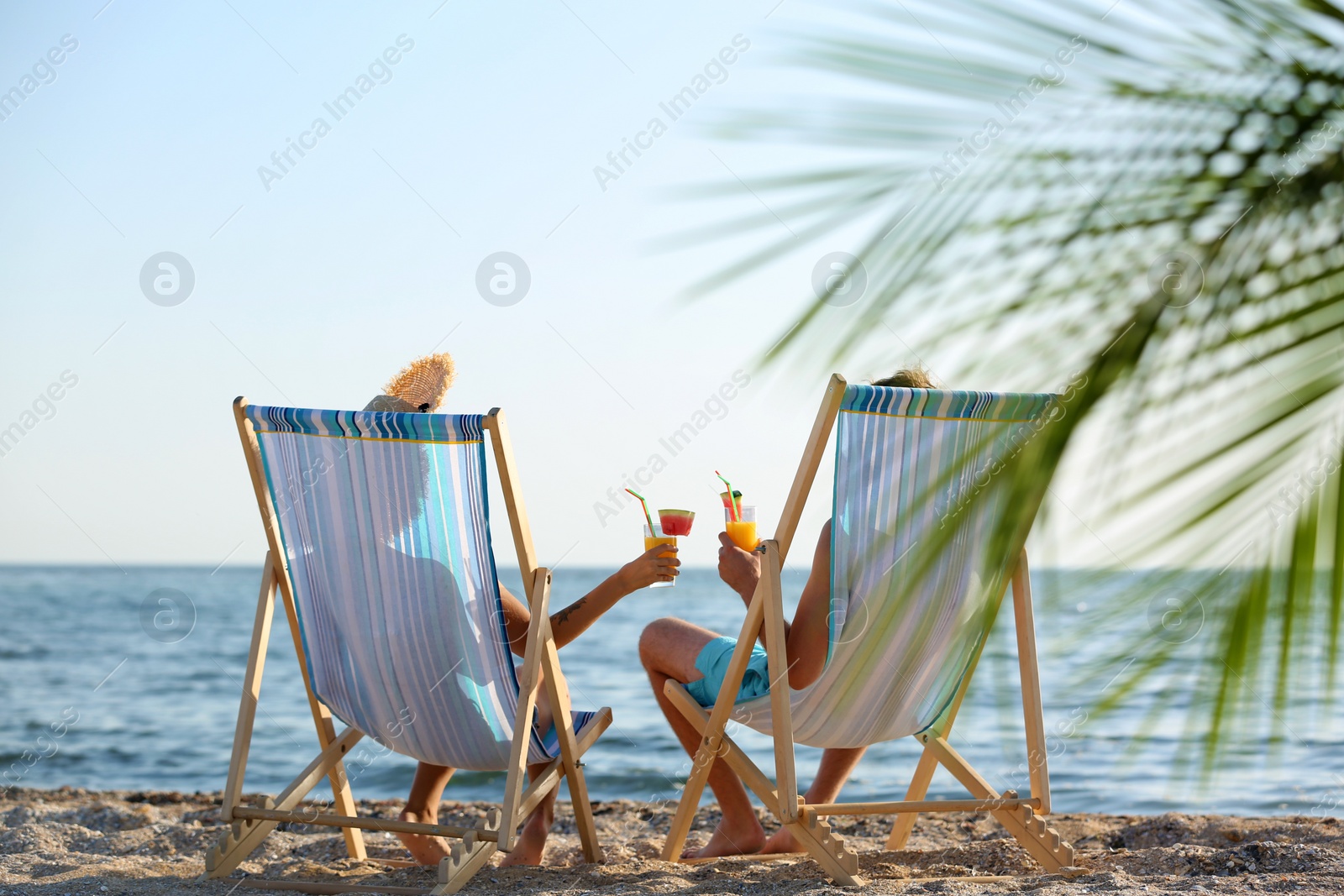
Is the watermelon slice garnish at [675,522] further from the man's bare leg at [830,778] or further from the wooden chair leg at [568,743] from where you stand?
the man's bare leg at [830,778]

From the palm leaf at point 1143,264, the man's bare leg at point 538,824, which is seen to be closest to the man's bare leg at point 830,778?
the man's bare leg at point 538,824

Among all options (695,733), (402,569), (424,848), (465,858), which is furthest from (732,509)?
(424,848)

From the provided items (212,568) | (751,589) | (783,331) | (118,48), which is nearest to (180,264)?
(751,589)

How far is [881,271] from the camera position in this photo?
44 centimetres

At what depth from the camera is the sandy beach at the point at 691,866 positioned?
8.36 feet

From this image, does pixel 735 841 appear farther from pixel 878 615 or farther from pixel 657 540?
pixel 878 615

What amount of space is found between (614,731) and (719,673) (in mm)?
5016

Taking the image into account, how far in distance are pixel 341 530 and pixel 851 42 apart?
2376 mm

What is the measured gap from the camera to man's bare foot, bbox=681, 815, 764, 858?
10.1 ft

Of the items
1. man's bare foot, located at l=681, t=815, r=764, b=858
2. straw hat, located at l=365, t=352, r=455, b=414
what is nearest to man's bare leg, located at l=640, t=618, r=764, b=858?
man's bare foot, located at l=681, t=815, r=764, b=858

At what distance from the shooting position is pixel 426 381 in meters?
3.01

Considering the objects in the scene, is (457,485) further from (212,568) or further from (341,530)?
(212,568)

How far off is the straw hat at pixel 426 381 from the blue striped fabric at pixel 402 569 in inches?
16.6

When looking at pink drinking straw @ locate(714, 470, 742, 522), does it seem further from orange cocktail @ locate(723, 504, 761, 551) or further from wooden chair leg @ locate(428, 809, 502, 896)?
wooden chair leg @ locate(428, 809, 502, 896)
